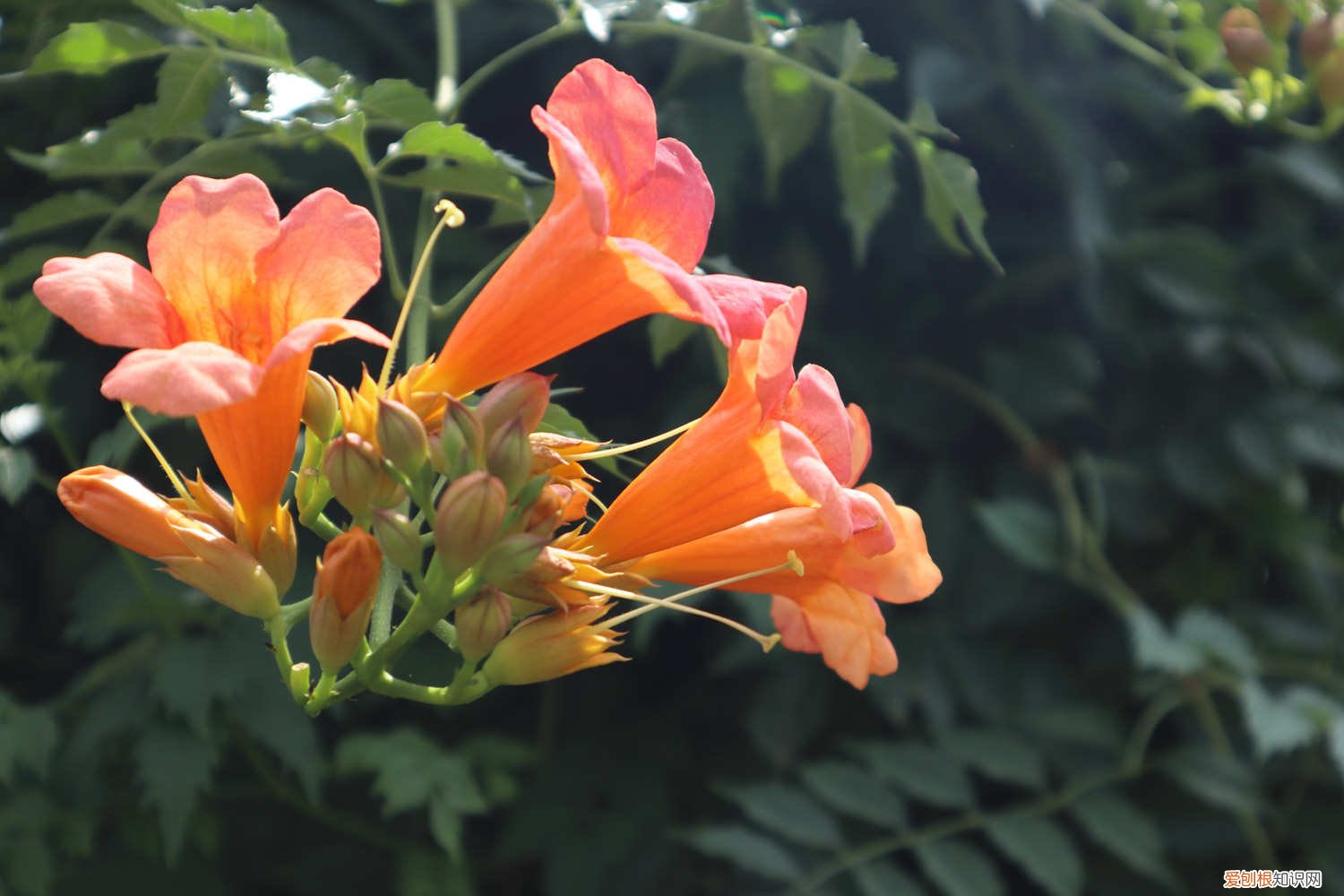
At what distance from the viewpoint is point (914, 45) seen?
2.98 metres

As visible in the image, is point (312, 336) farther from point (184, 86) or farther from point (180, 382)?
point (184, 86)

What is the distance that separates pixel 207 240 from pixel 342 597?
389 millimetres

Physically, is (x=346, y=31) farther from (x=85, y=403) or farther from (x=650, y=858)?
(x=650, y=858)

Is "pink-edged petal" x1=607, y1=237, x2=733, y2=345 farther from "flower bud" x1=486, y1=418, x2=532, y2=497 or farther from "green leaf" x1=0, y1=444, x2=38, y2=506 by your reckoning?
"green leaf" x1=0, y1=444, x2=38, y2=506

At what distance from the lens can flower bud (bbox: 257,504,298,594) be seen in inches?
49.5

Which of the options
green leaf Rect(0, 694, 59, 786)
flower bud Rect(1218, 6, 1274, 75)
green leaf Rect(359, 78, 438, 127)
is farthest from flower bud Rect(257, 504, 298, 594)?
flower bud Rect(1218, 6, 1274, 75)

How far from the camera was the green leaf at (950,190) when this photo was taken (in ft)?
6.04

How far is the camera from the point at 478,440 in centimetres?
120

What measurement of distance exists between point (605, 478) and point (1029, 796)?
64.7 inches

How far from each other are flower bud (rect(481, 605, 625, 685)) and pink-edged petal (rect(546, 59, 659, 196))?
1.48ft

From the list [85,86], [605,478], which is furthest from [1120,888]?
[85,86]

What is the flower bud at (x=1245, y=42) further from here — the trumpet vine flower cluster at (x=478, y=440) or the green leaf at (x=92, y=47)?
the green leaf at (x=92, y=47)

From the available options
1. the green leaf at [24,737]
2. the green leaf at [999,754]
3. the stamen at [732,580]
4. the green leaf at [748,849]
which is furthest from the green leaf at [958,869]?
the green leaf at [24,737]

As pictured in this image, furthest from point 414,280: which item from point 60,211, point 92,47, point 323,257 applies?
point 60,211
